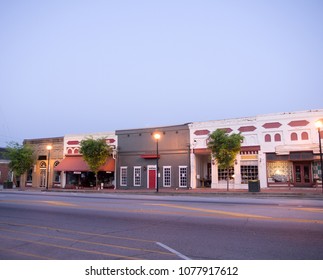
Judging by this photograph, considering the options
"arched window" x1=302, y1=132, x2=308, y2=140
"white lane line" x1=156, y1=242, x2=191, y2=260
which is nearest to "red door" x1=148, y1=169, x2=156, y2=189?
"arched window" x1=302, y1=132, x2=308, y2=140

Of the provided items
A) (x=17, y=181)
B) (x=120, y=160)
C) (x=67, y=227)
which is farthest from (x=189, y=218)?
(x=17, y=181)

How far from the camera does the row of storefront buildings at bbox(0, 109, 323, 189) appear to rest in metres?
29.2

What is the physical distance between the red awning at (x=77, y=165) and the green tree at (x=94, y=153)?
147 centimetres

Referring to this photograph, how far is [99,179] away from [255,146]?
68.9 feet

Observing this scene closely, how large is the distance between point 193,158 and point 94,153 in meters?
12.3

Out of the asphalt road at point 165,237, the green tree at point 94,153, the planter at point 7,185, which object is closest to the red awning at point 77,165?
the green tree at point 94,153

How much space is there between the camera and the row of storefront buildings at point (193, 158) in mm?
29203

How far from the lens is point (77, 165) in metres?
38.8

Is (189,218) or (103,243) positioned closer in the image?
(103,243)

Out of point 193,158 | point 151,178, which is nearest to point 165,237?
point 193,158

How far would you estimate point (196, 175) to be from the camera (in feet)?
112

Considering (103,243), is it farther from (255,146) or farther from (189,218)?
(255,146)

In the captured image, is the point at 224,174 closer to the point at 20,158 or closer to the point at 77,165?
the point at 77,165
